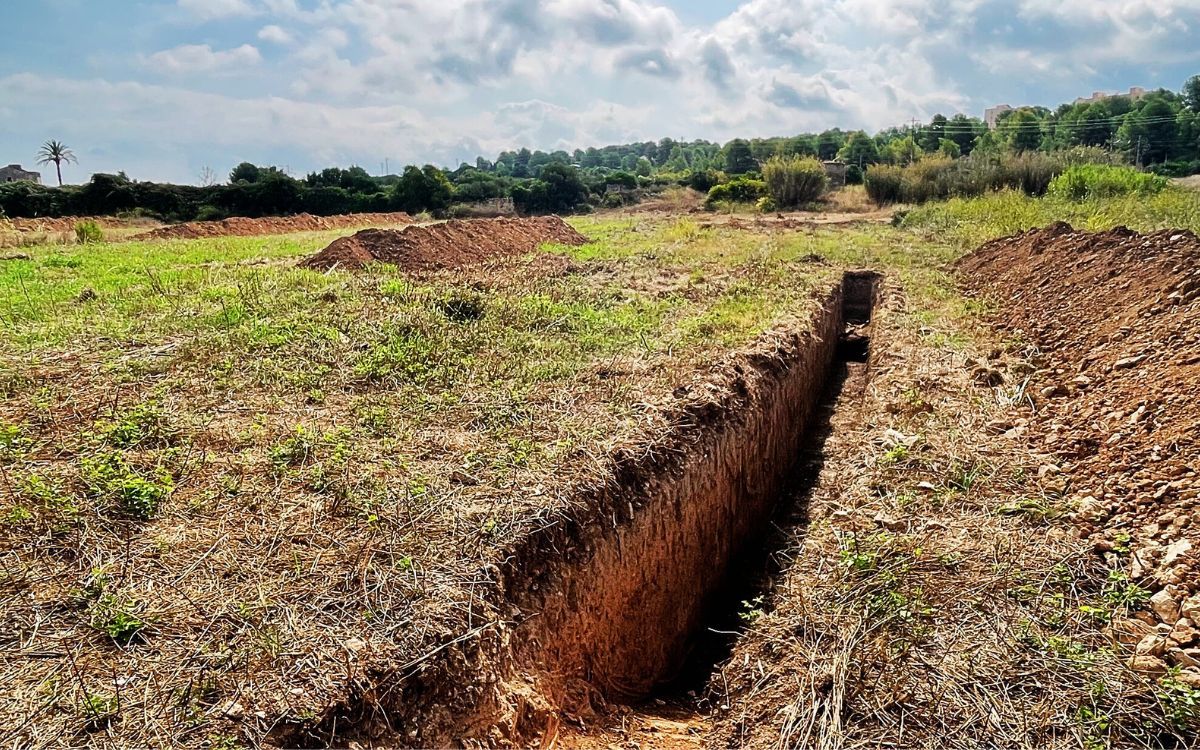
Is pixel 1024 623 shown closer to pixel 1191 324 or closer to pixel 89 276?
pixel 1191 324

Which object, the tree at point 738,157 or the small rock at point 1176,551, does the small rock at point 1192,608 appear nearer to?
the small rock at point 1176,551

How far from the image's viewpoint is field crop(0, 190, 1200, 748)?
2992mm

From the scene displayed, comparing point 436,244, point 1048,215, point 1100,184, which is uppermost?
point 1100,184

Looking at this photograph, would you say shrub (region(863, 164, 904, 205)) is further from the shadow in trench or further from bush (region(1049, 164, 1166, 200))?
the shadow in trench

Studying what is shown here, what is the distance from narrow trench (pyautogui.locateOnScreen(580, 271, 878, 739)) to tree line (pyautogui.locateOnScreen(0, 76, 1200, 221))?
28.5 m

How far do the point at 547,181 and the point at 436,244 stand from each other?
106ft

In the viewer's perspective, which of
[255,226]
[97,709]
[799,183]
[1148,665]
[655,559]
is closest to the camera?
[97,709]

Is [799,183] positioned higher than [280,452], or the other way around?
[799,183]

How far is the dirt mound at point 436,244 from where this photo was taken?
12.7m

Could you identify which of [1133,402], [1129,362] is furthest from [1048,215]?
[1133,402]

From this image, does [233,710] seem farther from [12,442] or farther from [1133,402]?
[1133,402]

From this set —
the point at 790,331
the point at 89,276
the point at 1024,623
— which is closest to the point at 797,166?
the point at 790,331

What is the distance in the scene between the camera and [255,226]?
2622 centimetres

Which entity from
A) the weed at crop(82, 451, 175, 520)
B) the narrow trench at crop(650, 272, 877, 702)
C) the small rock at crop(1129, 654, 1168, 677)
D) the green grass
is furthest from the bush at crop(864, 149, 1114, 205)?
the weed at crop(82, 451, 175, 520)
